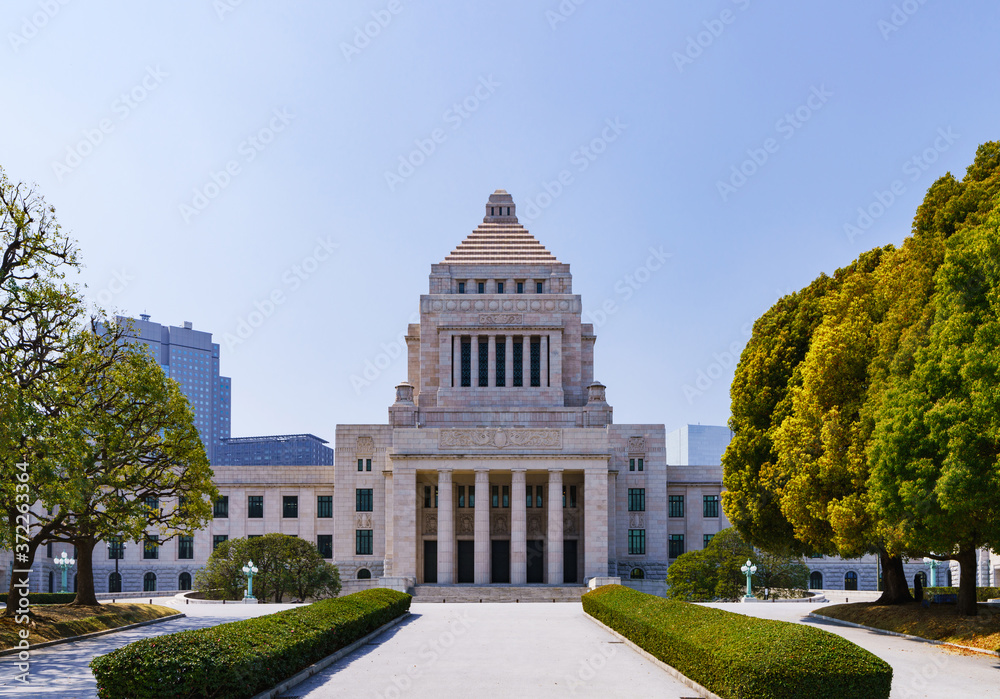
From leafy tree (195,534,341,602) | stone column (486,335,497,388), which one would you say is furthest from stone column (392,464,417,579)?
stone column (486,335,497,388)

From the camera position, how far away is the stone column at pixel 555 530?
5956 centimetres

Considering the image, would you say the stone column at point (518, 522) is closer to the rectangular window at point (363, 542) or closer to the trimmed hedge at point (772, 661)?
the rectangular window at point (363, 542)

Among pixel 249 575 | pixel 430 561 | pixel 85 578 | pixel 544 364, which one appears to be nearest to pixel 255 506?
pixel 430 561

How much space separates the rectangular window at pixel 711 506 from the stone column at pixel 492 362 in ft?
60.3

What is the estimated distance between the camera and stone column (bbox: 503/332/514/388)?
7038cm

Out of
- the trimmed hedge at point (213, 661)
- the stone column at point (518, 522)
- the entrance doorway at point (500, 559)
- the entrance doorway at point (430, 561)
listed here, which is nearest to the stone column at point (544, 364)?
the entrance doorway at point (500, 559)

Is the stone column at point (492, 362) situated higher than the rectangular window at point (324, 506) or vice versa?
the stone column at point (492, 362)

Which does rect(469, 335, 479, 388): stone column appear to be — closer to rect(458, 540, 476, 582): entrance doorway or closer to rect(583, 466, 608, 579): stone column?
rect(458, 540, 476, 582): entrance doorway

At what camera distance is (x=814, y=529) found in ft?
99.1

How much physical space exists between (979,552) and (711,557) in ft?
90.4

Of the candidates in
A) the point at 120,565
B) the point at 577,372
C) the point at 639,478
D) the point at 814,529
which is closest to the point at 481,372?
the point at 577,372

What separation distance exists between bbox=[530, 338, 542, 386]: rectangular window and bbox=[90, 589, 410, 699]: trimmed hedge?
168ft

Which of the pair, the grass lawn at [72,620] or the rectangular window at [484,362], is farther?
the rectangular window at [484,362]

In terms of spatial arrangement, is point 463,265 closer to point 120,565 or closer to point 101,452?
point 120,565
